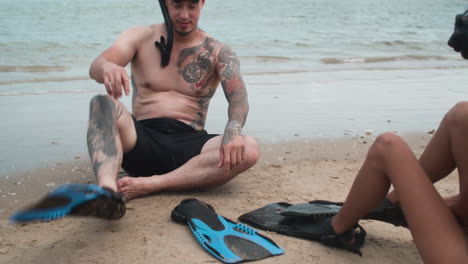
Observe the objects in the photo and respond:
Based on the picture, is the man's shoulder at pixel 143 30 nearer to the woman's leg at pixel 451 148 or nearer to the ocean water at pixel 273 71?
the ocean water at pixel 273 71

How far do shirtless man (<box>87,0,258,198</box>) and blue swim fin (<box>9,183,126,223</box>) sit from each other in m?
0.67

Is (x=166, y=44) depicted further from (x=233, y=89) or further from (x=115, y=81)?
(x=115, y=81)

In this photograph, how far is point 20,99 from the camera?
669cm

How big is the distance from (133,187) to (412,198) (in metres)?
1.89

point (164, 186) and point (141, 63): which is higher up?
point (141, 63)

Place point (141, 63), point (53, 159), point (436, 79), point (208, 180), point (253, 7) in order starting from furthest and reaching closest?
point (253, 7), point (436, 79), point (53, 159), point (141, 63), point (208, 180)

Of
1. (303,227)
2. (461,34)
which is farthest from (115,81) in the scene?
(461,34)

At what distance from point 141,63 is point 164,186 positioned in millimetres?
967

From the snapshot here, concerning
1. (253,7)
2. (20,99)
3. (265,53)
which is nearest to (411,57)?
(265,53)

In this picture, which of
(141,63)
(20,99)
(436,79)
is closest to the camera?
(141,63)

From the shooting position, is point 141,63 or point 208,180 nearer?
point 208,180

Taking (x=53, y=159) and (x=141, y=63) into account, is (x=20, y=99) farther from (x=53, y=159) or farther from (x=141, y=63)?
(x=141, y=63)

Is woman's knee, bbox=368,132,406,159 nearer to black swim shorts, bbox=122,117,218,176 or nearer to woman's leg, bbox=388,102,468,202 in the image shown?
woman's leg, bbox=388,102,468,202

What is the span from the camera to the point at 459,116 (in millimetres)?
2320
